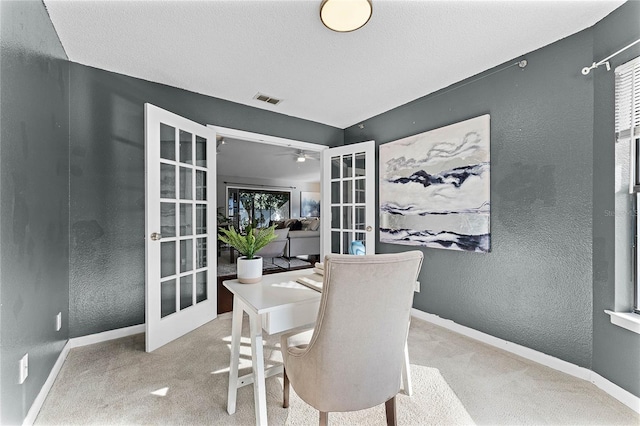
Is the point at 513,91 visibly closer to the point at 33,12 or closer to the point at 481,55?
the point at 481,55

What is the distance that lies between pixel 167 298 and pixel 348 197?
2.27 m

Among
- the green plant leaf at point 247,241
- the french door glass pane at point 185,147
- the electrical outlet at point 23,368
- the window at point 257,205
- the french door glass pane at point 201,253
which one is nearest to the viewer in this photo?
the electrical outlet at point 23,368

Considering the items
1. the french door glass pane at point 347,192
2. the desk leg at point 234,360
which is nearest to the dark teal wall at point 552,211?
the french door glass pane at point 347,192

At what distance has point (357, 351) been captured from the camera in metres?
1.12

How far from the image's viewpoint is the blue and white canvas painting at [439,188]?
2.46 metres

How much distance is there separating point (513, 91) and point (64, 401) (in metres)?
3.74

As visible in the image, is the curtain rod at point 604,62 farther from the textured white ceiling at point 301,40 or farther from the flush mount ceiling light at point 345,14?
the flush mount ceiling light at point 345,14

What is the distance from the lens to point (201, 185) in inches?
115

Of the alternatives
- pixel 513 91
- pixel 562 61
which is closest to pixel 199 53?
pixel 513 91

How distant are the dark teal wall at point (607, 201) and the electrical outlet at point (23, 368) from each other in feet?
10.6

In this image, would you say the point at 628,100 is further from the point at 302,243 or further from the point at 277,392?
the point at 302,243

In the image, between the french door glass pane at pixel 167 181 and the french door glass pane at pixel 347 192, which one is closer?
the french door glass pane at pixel 167 181

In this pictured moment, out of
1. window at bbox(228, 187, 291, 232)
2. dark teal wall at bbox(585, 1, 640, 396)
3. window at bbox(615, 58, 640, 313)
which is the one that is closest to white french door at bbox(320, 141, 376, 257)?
dark teal wall at bbox(585, 1, 640, 396)

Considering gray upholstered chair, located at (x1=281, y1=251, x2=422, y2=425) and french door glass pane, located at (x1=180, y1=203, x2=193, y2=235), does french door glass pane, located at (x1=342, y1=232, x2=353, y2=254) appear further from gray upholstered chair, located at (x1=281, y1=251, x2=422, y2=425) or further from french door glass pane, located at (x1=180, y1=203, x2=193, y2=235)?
gray upholstered chair, located at (x1=281, y1=251, x2=422, y2=425)
